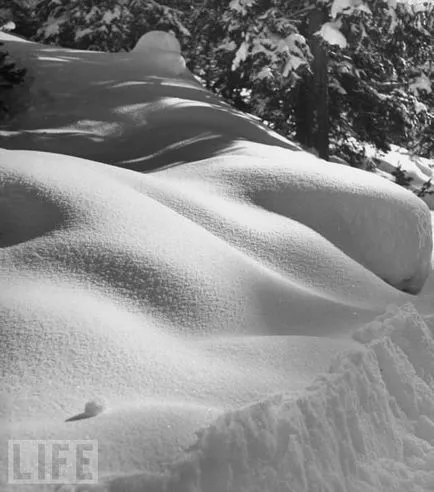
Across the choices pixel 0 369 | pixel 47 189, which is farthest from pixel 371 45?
pixel 0 369

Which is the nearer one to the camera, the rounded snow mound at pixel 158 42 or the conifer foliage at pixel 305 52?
the conifer foliage at pixel 305 52

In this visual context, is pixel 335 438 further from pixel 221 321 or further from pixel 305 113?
pixel 305 113

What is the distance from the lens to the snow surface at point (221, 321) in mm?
2967

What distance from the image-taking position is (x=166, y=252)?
15.7 feet

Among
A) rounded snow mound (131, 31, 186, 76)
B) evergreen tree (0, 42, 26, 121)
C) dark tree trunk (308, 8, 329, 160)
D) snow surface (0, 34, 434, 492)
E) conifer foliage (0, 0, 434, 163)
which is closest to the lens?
snow surface (0, 34, 434, 492)

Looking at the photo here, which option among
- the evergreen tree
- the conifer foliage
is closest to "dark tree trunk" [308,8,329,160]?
the conifer foliage

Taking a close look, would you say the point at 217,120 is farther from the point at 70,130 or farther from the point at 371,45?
the point at 371,45

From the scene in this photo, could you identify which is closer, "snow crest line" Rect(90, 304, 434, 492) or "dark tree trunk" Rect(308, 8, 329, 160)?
"snow crest line" Rect(90, 304, 434, 492)

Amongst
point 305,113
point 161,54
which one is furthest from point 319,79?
point 161,54

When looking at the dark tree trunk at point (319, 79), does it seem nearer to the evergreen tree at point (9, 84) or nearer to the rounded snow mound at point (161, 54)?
the rounded snow mound at point (161, 54)

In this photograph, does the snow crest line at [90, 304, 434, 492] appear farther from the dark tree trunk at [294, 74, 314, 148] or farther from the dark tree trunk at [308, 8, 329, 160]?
the dark tree trunk at [294, 74, 314, 148]

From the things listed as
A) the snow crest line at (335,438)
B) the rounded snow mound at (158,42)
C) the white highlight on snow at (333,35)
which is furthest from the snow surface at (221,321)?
the rounded snow mound at (158,42)

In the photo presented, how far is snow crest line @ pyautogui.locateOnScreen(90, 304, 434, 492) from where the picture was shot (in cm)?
282

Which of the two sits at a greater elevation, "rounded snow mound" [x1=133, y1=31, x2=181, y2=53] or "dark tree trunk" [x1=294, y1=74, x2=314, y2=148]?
"rounded snow mound" [x1=133, y1=31, x2=181, y2=53]
